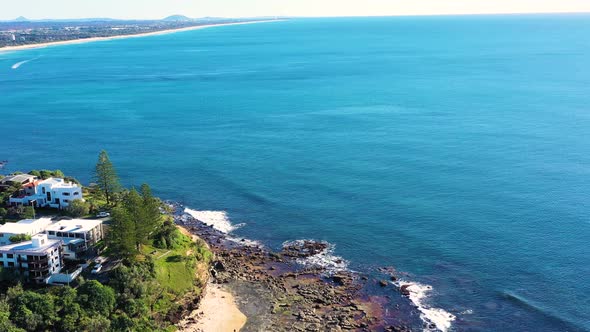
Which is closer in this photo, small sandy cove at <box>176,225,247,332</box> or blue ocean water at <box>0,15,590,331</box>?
small sandy cove at <box>176,225,247,332</box>

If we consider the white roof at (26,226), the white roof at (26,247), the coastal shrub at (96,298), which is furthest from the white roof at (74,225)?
→ the coastal shrub at (96,298)

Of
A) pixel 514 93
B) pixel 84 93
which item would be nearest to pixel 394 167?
pixel 514 93

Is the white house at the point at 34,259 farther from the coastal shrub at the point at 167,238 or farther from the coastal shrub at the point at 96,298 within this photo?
the coastal shrub at the point at 167,238

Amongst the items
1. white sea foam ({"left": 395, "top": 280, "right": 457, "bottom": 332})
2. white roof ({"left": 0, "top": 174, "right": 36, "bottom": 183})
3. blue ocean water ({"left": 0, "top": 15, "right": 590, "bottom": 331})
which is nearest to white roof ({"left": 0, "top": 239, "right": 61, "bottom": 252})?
white roof ({"left": 0, "top": 174, "right": 36, "bottom": 183})

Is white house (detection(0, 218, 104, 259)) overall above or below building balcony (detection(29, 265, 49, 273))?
above

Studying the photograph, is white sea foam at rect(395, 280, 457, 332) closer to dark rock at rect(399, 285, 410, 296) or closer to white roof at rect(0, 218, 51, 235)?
dark rock at rect(399, 285, 410, 296)

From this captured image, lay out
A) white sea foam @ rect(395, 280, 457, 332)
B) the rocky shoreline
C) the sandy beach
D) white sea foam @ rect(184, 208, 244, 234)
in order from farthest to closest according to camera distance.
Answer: white sea foam @ rect(184, 208, 244, 234)
white sea foam @ rect(395, 280, 457, 332)
the rocky shoreline
the sandy beach

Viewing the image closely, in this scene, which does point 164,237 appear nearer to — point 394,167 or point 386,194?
point 386,194
